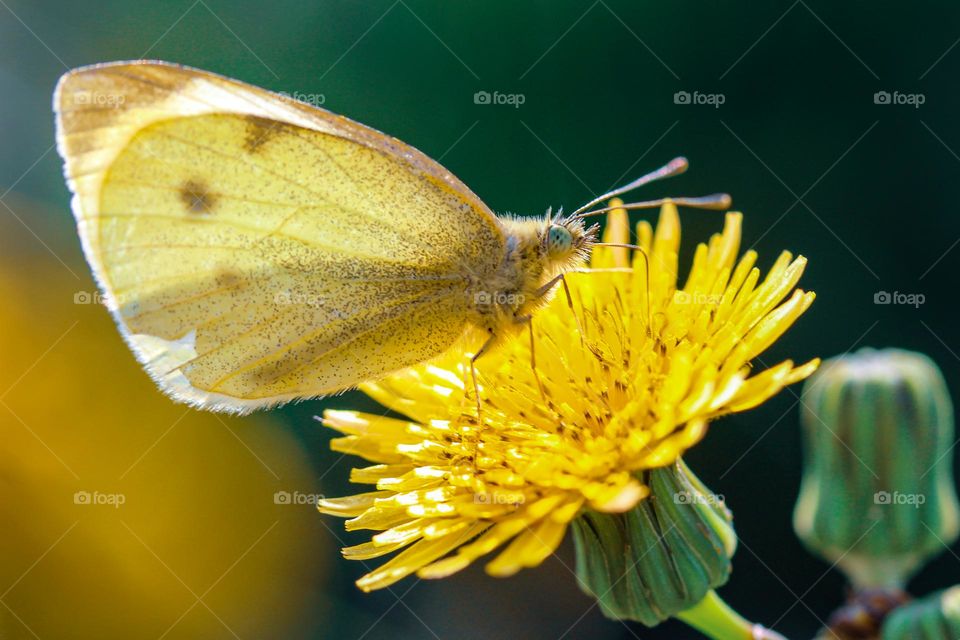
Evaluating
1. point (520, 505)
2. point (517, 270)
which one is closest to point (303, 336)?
point (517, 270)

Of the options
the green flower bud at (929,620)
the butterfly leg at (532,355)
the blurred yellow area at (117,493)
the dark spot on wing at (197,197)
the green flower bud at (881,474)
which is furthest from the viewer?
the blurred yellow area at (117,493)

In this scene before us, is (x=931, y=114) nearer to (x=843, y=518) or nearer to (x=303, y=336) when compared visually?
(x=843, y=518)

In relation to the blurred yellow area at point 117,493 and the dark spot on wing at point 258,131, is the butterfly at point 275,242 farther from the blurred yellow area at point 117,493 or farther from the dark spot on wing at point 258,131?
the blurred yellow area at point 117,493

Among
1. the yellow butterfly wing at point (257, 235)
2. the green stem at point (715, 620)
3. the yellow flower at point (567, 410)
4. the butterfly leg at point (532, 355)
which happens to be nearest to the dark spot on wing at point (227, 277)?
the yellow butterfly wing at point (257, 235)

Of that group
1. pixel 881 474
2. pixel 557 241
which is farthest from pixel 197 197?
pixel 881 474

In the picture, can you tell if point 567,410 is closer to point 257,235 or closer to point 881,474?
point 881,474

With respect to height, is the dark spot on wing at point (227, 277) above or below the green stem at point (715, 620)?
above

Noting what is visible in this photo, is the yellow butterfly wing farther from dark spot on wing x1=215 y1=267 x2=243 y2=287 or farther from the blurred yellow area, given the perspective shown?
the blurred yellow area

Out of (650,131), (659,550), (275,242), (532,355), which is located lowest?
(659,550)
